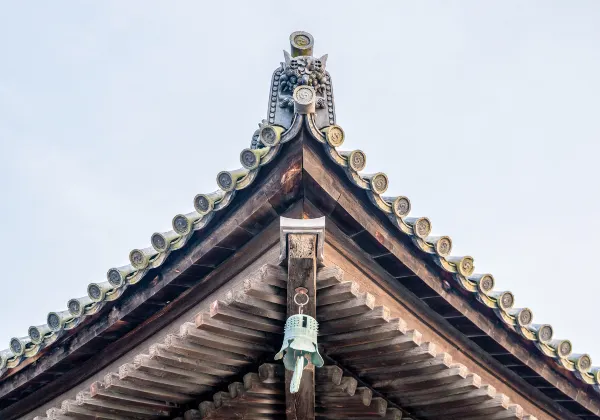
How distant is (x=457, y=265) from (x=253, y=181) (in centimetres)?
198

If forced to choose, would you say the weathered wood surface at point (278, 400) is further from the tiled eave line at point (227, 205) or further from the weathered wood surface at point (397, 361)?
the tiled eave line at point (227, 205)

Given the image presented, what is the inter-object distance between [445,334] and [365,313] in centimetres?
146

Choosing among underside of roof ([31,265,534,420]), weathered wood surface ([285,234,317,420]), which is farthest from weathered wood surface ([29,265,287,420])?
weathered wood surface ([285,234,317,420])

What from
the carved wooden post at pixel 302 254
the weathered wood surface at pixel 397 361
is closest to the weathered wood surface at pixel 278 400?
the weathered wood surface at pixel 397 361

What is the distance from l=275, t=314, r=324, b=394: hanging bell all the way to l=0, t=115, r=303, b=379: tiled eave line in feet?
3.77

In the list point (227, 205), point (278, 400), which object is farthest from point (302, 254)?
point (278, 400)

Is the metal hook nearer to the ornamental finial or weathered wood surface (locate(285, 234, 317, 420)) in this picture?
weathered wood surface (locate(285, 234, 317, 420))

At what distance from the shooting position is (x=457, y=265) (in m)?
7.34

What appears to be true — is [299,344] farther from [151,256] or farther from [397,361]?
[151,256]

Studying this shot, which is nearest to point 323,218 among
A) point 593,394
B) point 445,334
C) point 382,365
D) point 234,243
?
point 234,243

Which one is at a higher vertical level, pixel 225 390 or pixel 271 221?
pixel 271 221

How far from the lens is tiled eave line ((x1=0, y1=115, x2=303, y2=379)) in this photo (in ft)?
21.4

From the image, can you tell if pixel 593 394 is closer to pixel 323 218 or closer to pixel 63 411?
pixel 323 218

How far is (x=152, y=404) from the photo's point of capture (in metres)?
7.70
